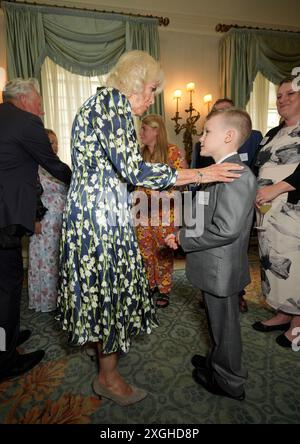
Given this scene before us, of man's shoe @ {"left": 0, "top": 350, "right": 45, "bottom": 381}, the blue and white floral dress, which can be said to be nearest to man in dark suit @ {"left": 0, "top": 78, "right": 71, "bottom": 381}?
man's shoe @ {"left": 0, "top": 350, "right": 45, "bottom": 381}

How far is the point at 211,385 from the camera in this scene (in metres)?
1.70

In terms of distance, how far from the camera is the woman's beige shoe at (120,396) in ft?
5.41

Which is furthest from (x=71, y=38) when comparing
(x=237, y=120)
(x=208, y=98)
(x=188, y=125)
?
(x=237, y=120)

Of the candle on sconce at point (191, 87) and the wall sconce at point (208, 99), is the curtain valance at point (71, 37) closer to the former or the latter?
the candle on sconce at point (191, 87)

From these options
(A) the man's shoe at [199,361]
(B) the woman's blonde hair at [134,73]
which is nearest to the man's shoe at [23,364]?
(A) the man's shoe at [199,361]

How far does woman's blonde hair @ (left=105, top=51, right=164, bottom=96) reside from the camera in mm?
1418

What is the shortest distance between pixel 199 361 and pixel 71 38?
485cm

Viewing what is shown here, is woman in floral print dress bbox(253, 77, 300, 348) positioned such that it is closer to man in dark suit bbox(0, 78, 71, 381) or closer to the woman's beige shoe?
the woman's beige shoe

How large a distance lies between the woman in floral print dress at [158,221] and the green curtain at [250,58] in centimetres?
330

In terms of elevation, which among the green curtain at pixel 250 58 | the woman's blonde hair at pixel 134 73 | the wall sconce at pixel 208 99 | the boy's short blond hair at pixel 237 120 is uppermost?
the green curtain at pixel 250 58

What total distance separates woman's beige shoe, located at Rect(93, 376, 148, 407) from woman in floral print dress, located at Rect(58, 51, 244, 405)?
31 cm

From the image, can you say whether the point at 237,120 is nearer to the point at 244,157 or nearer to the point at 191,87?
the point at 244,157

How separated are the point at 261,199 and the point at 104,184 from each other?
1.28m
